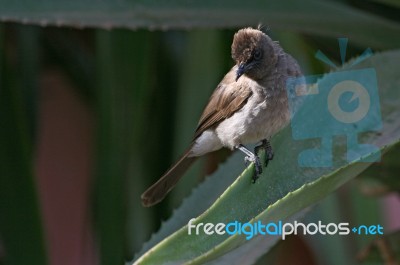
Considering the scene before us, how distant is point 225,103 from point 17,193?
39cm

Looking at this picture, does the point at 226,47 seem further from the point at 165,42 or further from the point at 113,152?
the point at 165,42

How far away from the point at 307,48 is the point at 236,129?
0.53 m

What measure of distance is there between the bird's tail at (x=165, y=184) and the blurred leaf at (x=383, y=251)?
16.1 inches

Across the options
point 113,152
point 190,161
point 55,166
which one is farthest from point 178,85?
point 55,166

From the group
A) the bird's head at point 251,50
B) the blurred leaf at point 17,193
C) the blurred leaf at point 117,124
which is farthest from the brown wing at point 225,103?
the blurred leaf at point 17,193

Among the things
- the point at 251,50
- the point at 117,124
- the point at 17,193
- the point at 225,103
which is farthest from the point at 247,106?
the point at 17,193

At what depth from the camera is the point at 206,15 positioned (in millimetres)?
1056

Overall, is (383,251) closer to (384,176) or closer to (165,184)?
(384,176)

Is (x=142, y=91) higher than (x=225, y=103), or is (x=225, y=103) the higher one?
(x=225, y=103)

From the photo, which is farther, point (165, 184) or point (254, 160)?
point (165, 184)

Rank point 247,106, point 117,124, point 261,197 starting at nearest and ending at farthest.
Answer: point 261,197 → point 247,106 → point 117,124

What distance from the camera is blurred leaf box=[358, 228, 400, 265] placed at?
4.12 feet

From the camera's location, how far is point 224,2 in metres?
1.10

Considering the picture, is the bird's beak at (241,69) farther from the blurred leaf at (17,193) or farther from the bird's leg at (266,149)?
the blurred leaf at (17,193)
